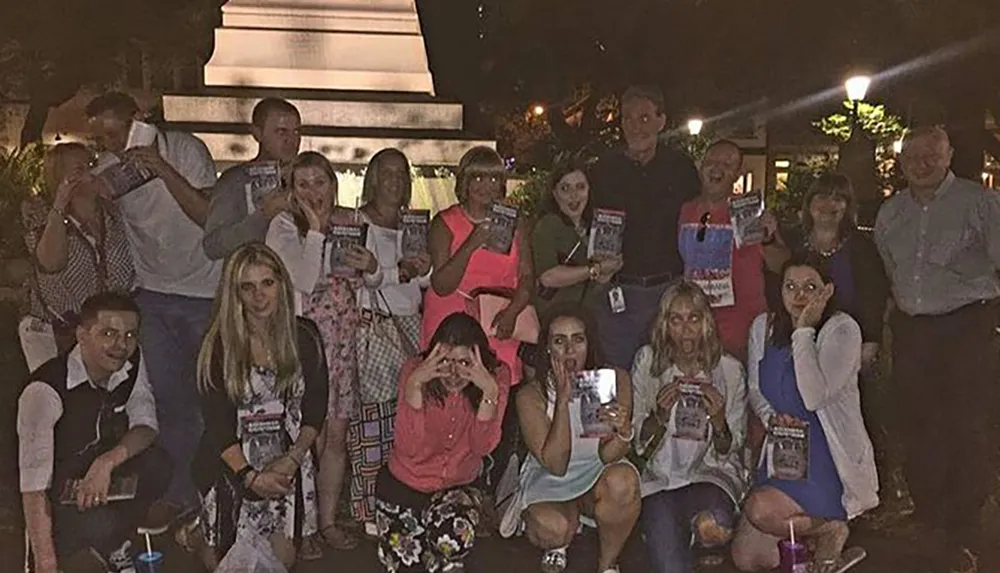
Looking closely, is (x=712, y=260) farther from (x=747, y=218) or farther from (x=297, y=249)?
(x=297, y=249)

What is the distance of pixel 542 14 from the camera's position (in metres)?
8.58

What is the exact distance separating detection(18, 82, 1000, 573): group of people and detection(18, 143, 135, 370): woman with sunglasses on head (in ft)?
0.04

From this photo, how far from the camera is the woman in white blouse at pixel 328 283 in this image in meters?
4.75

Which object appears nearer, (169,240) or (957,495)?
(169,240)

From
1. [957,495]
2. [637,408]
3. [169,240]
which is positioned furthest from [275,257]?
[957,495]

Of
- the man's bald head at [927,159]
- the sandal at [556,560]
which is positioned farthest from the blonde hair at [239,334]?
the man's bald head at [927,159]

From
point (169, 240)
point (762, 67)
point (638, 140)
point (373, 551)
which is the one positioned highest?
point (762, 67)

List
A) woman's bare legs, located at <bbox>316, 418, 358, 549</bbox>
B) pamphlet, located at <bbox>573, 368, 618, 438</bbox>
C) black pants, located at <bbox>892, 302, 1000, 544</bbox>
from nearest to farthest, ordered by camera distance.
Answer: pamphlet, located at <bbox>573, 368, 618, 438</bbox> → woman's bare legs, located at <bbox>316, 418, 358, 549</bbox> → black pants, located at <bbox>892, 302, 1000, 544</bbox>

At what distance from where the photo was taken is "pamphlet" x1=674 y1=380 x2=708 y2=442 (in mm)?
4734

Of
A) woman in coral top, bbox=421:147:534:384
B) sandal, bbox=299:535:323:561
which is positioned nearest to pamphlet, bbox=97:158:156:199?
woman in coral top, bbox=421:147:534:384

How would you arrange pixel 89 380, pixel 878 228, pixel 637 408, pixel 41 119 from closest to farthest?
1. pixel 89 380
2. pixel 637 408
3. pixel 878 228
4. pixel 41 119

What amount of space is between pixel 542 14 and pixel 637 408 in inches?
173

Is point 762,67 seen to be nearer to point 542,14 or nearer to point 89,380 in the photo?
point 542,14

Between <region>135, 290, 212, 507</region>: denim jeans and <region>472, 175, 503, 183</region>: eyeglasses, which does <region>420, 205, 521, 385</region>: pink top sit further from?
<region>135, 290, 212, 507</region>: denim jeans
